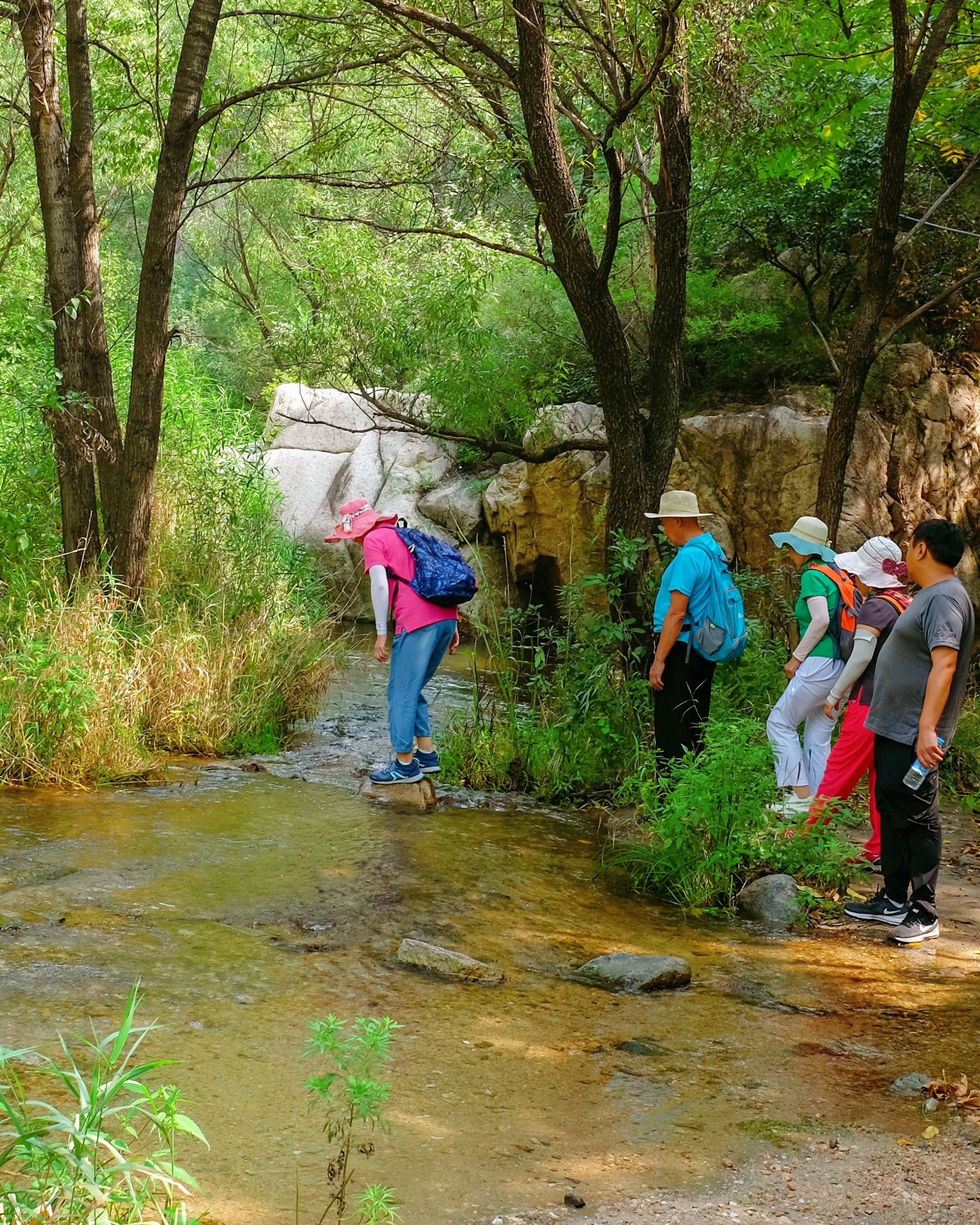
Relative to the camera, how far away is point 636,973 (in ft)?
15.5

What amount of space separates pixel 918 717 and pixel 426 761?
147 inches

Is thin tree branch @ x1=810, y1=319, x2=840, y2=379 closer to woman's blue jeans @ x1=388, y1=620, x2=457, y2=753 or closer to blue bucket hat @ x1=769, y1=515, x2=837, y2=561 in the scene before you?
blue bucket hat @ x1=769, y1=515, x2=837, y2=561

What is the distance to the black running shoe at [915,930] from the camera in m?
5.30

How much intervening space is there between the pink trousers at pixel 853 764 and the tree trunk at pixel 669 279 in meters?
2.58

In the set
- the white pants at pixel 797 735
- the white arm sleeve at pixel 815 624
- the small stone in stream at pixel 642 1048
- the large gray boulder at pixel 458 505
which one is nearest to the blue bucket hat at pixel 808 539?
the white arm sleeve at pixel 815 624

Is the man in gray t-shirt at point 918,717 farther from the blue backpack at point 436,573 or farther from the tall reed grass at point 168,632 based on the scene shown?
the tall reed grass at point 168,632

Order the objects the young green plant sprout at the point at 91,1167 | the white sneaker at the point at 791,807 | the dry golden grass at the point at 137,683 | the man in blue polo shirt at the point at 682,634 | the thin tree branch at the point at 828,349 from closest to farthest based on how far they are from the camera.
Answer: the young green plant sprout at the point at 91,1167
the white sneaker at the point at 791,807
the man in blue polo shirt at the point at 682,634
the dry golden grass at the point at 137,683
the thin tree branch at the point at 828,349

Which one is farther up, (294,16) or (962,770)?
(294,16)

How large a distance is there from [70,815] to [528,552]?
8.02m

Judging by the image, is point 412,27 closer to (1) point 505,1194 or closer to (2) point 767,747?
(2) point 767,747

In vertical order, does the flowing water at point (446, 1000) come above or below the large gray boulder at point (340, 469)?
below

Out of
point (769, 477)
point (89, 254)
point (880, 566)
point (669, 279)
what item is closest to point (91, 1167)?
point (880, 566)

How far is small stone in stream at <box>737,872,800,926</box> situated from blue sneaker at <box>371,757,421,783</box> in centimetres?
270

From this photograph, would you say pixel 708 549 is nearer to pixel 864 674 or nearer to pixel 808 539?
pixel 808 539
